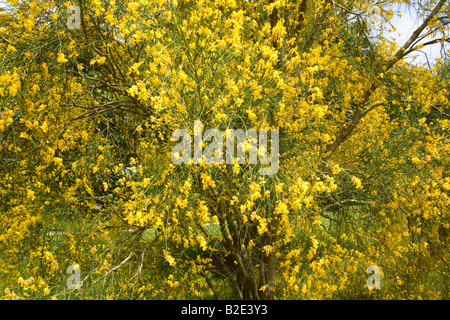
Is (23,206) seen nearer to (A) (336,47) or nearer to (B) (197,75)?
(B) (197,75)

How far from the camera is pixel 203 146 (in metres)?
2.16

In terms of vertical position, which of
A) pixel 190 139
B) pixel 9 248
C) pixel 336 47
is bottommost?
pixel 9 248

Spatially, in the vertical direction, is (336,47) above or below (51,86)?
above

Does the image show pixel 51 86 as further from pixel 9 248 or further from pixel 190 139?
pixel 9 248

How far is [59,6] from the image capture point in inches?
93.8

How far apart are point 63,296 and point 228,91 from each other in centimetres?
159

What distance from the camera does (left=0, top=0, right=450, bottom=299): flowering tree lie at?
2236 mm

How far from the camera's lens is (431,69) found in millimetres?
3625

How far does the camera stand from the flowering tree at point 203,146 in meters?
2.24
